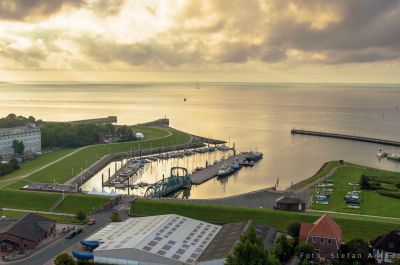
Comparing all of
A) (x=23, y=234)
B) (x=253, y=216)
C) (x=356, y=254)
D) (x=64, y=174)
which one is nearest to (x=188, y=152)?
(x=64, y=174)

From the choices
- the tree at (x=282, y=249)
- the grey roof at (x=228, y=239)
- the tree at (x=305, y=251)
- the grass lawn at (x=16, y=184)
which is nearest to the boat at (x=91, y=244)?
the grey roof at (x=228, y=239)

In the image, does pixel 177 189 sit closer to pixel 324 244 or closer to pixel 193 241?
pixel 193 241

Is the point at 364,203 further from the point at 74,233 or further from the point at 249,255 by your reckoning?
the point at 74,233

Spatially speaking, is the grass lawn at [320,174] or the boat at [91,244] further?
the grass lawn at [320,174]

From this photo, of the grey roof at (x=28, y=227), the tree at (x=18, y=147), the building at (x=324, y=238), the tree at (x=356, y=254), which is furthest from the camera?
the tree at (x=18, y=147)

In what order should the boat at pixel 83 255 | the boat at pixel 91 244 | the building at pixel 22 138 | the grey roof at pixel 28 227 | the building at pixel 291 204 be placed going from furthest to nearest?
the building at pixel 22 138, the building at pixel 291 204, the grey roof at pixel 28 227, the boat at pixel 91 244, the boat at pixel 83 255

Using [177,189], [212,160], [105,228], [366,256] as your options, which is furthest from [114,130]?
[366,256]

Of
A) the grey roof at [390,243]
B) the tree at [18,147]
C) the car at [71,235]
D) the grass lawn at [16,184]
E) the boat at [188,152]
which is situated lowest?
the car at [71,235]

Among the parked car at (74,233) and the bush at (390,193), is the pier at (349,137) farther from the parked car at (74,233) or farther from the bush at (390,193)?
the parked car at (74,233)

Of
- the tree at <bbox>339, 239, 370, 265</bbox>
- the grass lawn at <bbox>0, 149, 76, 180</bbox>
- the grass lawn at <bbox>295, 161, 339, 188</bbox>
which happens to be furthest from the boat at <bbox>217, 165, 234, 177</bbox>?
the tree at <bbox>339, 239, 370, 265</bbox>
